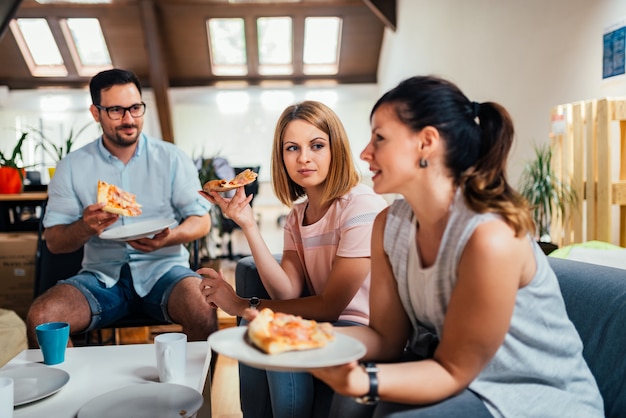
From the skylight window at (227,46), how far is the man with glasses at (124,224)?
648 cm

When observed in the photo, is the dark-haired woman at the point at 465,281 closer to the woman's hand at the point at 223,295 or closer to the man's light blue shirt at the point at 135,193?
the woman's hand at the point at 223,295

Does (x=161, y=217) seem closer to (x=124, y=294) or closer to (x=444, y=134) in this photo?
(x=124, y=294)

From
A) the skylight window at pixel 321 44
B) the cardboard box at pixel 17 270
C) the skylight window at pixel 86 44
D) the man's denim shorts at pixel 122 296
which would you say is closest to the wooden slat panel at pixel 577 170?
the man's denim shorts at pixel 122 296

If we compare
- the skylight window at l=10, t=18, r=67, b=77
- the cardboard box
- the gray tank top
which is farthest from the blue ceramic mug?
the skylight window at l=10, t=18, r=67, b=77

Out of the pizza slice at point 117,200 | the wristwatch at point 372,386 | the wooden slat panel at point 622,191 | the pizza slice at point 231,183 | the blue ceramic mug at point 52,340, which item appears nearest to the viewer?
the wristwatch at point 372,386

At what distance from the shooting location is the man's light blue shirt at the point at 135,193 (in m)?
2.50

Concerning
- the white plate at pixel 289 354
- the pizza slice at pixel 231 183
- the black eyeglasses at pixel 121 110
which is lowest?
the white plate at pixel 289 354

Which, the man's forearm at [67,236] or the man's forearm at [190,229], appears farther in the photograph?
the man's forearm at [190,229]

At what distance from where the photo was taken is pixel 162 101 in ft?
29.8

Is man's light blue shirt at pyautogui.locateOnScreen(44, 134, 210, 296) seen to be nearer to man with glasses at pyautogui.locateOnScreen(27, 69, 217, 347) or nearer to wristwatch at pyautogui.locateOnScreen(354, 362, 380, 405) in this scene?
man with glasses at pyautogui.locateOnScreen(27, 69, 217, 347)

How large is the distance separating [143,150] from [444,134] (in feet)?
5.81

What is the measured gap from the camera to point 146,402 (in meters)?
1.33

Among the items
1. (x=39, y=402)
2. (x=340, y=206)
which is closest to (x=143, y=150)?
(x=340, y=206)

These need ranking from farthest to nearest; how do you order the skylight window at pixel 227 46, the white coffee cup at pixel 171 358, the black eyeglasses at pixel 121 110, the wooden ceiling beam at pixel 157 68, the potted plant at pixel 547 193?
the skylight window at pixel 227 46 → the wooden ceiling beam at pixel 157 68 → the potted plant at pixel 547 193 → the black eyeglasses at pixel 121 110 → the white coffee cup at pixel 171 358
